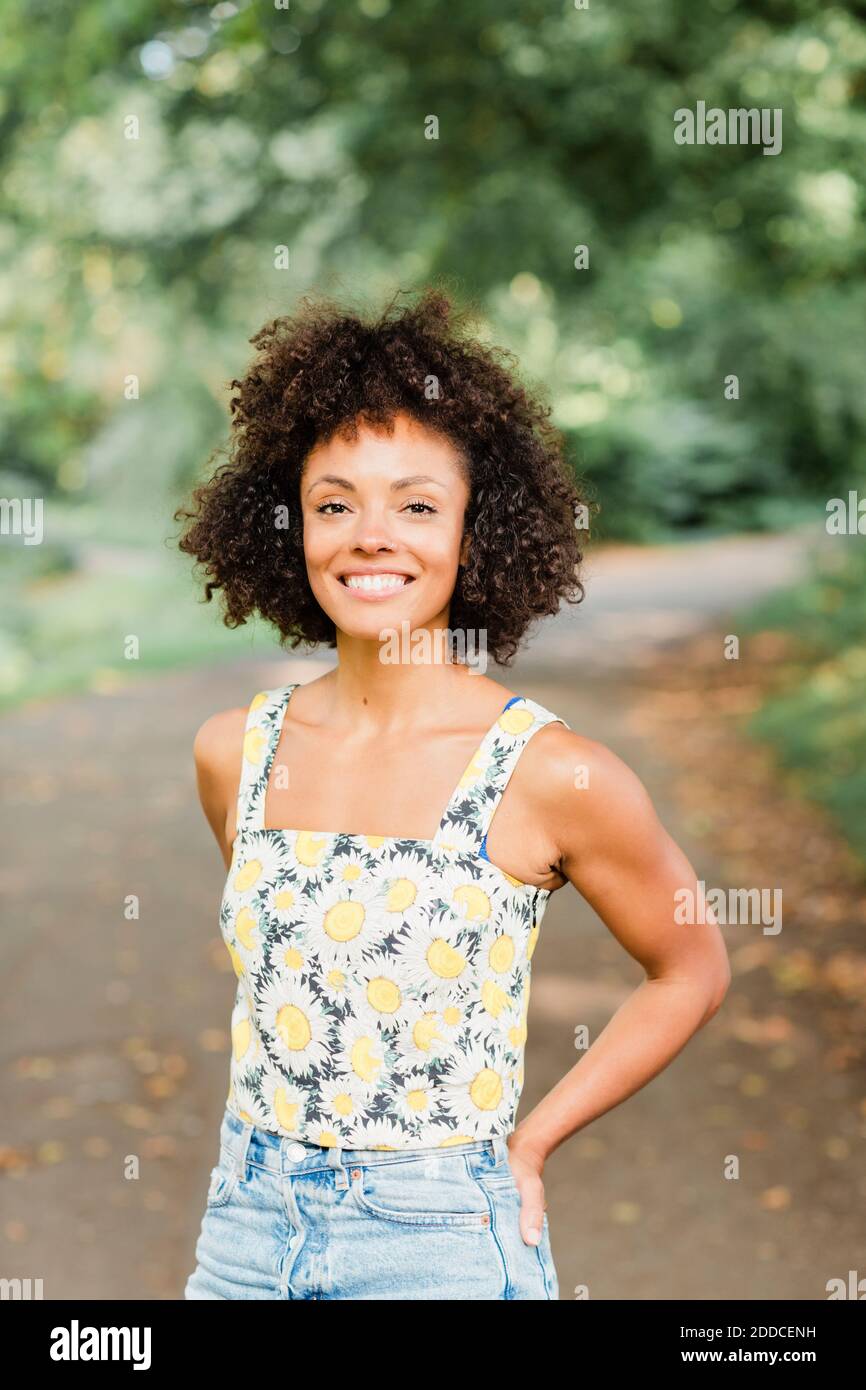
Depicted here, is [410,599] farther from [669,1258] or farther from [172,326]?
[172,326]

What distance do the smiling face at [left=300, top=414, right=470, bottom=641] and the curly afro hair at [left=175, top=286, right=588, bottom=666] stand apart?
4 centimetres

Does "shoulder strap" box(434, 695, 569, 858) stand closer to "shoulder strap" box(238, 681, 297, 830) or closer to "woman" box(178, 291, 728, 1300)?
"woman" box(178, 291, 728, 1300)

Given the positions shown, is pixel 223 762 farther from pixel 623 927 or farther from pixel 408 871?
pixel 623 927

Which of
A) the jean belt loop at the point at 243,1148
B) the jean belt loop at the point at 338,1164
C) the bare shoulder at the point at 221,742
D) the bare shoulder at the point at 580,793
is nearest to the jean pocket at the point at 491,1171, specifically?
the jean belt loop at the point at 338,1164

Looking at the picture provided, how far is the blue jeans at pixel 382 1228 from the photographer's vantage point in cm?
194

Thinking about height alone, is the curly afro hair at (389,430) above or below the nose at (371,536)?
above

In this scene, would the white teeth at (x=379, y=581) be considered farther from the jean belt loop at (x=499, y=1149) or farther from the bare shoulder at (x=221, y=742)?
the jean belt loop at (x=499, y=1149)

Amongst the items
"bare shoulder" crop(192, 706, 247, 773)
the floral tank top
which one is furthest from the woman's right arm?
the floral tank top

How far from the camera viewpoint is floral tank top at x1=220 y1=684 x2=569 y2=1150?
197cm

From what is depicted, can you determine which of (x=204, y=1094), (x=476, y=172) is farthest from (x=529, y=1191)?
(x=476, y=172)

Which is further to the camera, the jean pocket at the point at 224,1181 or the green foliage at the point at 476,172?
the green foliage at the point at 476,172

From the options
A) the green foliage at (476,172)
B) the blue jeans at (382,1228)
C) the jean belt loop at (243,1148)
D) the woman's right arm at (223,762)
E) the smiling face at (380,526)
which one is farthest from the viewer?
the green foliage at (476,172)
